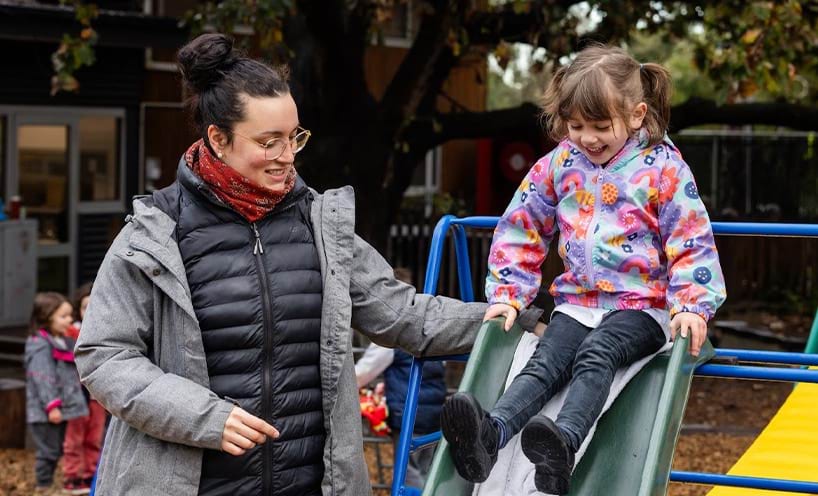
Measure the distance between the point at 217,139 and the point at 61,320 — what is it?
4.73 metres

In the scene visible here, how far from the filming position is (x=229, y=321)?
2.79 metres

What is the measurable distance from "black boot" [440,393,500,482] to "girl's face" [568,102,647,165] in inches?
26.9

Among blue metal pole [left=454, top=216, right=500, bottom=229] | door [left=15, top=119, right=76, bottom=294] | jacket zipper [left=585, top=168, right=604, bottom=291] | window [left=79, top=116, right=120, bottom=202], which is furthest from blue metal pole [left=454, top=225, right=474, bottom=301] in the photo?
window [left=79, top=116, right=120, bottom=202]

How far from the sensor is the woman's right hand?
8.73ft

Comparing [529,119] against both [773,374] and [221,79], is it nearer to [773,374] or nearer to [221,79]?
[773,374]

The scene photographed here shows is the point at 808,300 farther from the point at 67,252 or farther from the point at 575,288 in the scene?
the point at 575,288

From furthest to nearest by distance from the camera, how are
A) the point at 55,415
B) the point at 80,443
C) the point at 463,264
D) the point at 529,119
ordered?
the point at 529,119, the point at 80,443, the point at 55,415, the point at 463,264

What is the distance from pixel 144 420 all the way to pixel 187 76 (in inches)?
30.3

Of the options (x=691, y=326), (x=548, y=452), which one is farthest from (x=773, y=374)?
(x=548, y=452)

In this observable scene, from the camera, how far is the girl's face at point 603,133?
3.09m

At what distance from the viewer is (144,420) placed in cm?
270

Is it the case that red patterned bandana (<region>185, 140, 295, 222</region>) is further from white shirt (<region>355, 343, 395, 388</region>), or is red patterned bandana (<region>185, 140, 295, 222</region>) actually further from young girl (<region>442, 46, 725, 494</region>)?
white shirt (<region>355, 343, 395, 388</region>)

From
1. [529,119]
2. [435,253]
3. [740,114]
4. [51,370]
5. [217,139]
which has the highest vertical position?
[740,114]

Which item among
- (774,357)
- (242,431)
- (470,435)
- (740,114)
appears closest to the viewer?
(242,431)
